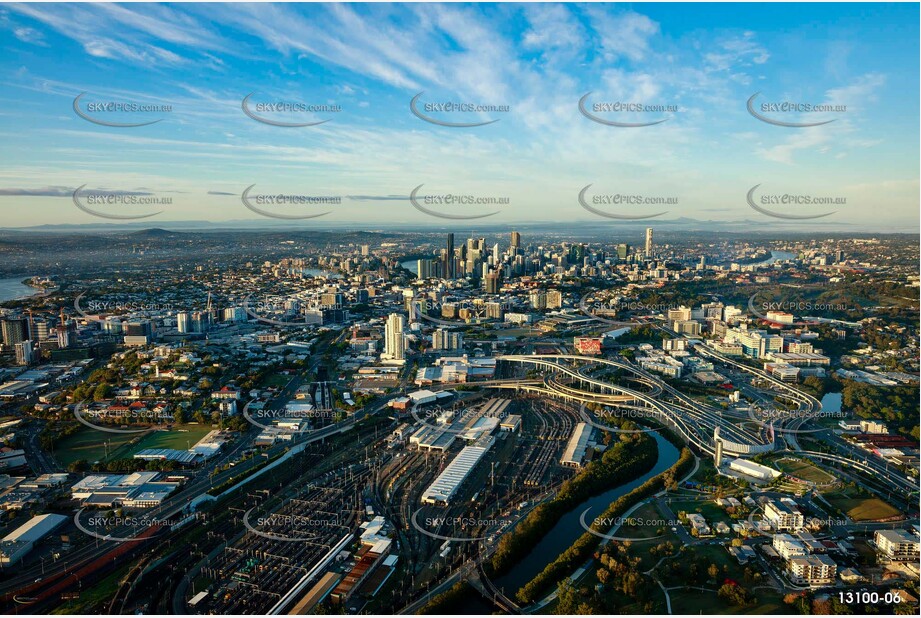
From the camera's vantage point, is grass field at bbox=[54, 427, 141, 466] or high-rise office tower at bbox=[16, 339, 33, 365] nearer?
grass field at bbox=[54, 427, 141, 466]

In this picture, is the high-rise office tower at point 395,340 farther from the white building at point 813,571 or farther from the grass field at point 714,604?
the white building at point 813,571

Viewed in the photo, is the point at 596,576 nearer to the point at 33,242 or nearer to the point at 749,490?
the point at 749,490

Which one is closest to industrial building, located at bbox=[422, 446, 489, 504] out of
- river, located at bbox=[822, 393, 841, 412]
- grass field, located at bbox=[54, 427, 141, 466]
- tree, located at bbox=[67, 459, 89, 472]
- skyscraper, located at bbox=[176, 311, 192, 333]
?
tree, located at bbox=[67, 459, 89, 472]

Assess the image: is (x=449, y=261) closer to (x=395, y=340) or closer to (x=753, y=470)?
(x=395, y=340)

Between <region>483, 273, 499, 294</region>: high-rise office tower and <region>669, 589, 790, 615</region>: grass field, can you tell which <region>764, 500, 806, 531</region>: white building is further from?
<region>483, 273, 499, 294</region>: high-rise office tower

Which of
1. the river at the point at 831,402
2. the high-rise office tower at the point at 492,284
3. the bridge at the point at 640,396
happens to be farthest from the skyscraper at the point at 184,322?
the river at the point at 831,402

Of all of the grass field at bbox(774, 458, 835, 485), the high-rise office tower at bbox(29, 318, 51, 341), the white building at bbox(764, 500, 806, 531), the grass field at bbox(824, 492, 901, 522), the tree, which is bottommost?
the tree
